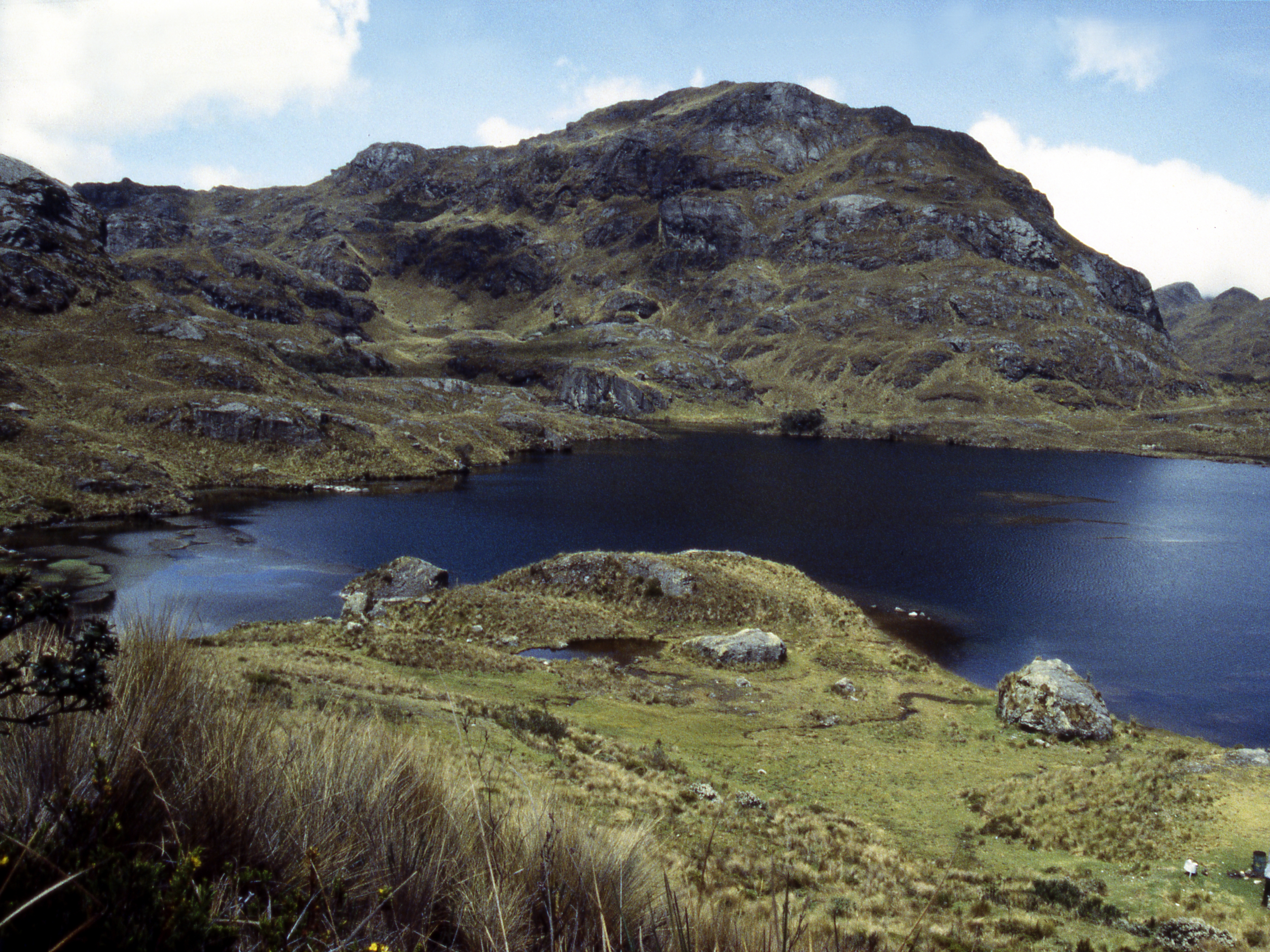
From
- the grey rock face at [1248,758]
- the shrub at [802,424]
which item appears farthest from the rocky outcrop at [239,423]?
the shrub at [802,424]

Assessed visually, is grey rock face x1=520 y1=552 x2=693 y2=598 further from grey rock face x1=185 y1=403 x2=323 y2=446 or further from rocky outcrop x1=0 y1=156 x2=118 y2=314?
rocky outcrop x1=0 y1=156 x2=118 y2=314

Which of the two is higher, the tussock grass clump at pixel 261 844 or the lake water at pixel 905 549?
the tussock grass clump at pixel 261 844

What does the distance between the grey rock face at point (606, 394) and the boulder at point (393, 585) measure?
139 metres

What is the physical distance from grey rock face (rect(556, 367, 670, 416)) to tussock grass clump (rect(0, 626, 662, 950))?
17774 centimetres

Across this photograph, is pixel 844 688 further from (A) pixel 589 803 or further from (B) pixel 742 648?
(A) pixel 589 803

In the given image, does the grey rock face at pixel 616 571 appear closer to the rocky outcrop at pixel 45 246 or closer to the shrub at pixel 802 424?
the rocky outcrop at pixel 45 246

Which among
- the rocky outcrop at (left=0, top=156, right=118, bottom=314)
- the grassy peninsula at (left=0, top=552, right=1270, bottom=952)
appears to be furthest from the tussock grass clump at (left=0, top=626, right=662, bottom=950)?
the rocky outcrop at (left=0, top=156, right=118, bottom=314)

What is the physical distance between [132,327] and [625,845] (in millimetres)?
126802

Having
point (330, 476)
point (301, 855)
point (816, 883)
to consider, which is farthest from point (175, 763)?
point (330, 476)

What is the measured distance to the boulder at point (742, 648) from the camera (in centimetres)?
3697

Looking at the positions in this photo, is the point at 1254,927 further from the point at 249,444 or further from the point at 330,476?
the point at 249,444

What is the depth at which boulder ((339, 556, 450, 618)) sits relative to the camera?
4122 centimetres

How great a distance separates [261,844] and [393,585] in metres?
40.1

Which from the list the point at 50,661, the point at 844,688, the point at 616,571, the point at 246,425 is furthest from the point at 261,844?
the point at 246,425
